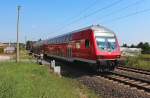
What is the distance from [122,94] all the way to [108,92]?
40.5 inches

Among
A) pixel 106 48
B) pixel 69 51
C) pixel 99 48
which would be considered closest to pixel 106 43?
pixel 106 48

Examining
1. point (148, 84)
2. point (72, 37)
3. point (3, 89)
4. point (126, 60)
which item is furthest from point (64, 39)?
point (3, 89)

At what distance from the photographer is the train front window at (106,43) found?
2220 cm

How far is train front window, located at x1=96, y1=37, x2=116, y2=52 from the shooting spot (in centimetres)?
2220

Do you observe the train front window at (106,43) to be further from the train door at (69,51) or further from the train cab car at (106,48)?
the train door at (69,51)

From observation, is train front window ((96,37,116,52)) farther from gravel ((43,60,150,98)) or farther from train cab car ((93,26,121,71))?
gravel ((43,60,150,98))

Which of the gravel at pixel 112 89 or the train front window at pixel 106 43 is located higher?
the train front window at pixel 106 43

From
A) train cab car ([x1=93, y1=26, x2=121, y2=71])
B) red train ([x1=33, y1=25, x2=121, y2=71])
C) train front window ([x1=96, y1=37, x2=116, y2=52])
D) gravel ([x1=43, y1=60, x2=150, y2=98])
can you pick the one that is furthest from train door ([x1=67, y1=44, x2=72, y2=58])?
gravel ([x1=43, y1=60, x2=150, y2=98])

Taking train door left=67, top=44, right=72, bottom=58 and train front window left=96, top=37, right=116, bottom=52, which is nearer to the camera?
train front window left=96, top=37, right=116, bottom=52

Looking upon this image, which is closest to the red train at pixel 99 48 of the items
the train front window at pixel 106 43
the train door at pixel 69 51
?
the train front window at pixel 106 43

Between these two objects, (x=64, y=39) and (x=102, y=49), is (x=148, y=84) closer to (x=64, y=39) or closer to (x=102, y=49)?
(x=102, y=49)

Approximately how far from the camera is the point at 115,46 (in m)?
22.9

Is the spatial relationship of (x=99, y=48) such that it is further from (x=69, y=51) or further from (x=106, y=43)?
(x=69, y=51)

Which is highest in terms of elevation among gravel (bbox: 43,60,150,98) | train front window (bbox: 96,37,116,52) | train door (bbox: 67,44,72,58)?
train front window (bbox: 96,37,116,52)
